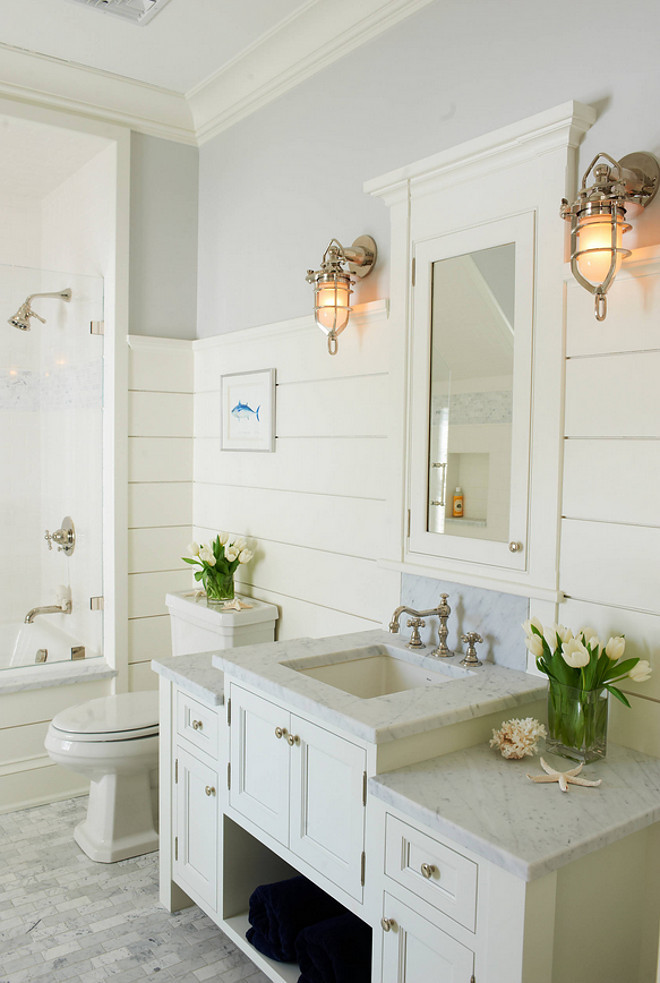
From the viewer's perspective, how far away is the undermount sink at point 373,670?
6.43 feet

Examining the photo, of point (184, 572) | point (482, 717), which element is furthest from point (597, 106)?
point (184, 572)

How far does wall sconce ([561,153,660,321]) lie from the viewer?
1.53m

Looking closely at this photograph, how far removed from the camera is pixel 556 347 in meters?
1.74

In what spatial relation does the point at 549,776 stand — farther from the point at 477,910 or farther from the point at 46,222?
the point at 46,222

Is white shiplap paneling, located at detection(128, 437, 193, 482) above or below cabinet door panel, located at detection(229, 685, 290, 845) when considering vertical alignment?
above

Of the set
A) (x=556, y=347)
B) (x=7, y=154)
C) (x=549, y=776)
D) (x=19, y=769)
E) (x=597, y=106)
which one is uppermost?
(x=7, y=154)

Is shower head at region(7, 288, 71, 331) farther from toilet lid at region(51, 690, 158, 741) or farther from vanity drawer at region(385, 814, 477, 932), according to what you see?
vanity drawer at region(385, 814, 477, 932)

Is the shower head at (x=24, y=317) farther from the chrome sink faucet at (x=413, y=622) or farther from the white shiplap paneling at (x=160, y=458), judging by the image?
the chrome sink faucet at (x=413, y=622)

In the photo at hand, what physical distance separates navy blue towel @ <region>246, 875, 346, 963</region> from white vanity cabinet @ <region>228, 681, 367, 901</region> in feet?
0.60

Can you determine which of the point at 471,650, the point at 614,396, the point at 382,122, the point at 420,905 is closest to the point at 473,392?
the point at 614,396

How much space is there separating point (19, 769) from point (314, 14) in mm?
2800

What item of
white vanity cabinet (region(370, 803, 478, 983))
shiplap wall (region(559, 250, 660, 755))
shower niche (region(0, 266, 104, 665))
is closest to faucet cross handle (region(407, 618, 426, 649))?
shiplap wall (region(559, 250, 660, 755))

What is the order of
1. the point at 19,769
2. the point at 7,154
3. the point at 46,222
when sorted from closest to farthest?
the point at 19,769 → the point at 7,154 → the point at 46,222

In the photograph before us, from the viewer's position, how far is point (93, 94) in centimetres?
296
